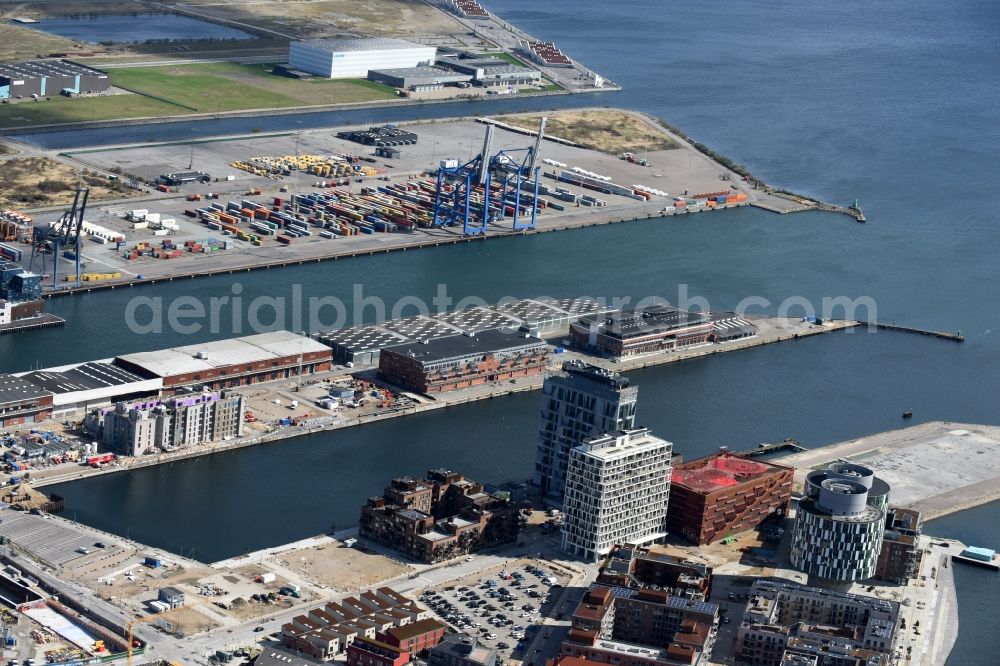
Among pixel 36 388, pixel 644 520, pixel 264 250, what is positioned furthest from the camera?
pixel 264 250

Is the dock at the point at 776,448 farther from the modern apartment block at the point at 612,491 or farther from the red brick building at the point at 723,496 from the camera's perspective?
the modern apartment block at the point at 612,491

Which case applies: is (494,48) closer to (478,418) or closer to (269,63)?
(269,63)

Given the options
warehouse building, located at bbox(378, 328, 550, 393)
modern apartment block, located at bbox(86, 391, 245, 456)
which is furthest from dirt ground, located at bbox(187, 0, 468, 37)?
modern apartment block, located at bbox(86, 391, 245, 456)

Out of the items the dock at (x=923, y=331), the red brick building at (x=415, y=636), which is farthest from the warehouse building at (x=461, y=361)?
the red brick building at (x=415, y=636)

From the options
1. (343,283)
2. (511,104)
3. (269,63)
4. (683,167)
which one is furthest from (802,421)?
(269,63)

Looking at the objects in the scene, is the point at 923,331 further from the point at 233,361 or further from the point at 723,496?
the point at 233,361
